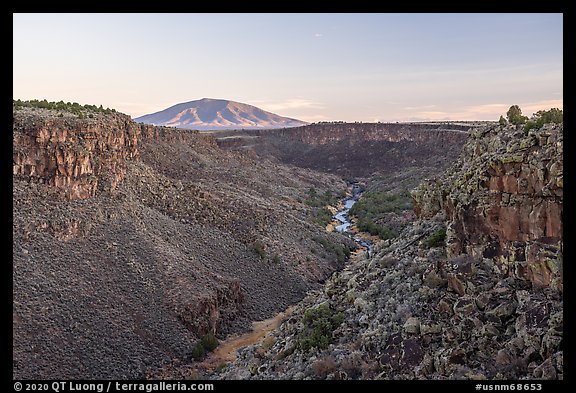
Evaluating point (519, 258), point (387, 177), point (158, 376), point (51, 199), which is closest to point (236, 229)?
point (51, 199)

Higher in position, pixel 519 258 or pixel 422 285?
pixel 519 258

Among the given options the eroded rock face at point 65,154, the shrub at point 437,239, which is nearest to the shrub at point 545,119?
the shrub at point 437,239

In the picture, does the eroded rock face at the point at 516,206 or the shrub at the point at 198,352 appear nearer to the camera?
the eroded rock face at the point at 516,206

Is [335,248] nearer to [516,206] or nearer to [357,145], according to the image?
[516,206]

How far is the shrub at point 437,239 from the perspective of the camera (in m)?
14.5

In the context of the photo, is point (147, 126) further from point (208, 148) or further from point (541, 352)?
point (541, 352)

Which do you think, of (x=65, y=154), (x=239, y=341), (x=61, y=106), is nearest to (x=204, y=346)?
(x=239, y=341)

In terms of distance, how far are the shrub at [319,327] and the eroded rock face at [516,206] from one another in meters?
4.08

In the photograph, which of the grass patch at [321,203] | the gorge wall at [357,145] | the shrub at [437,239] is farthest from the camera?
the gorge wall at [357,145]

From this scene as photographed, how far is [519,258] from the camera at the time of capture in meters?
10.7

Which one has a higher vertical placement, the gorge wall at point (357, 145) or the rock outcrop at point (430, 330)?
the gorge wall at point (357, 145)

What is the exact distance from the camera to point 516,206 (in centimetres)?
1137

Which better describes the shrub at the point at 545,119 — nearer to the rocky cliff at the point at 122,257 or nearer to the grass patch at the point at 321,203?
the rocky cliff at the point at 122,257
